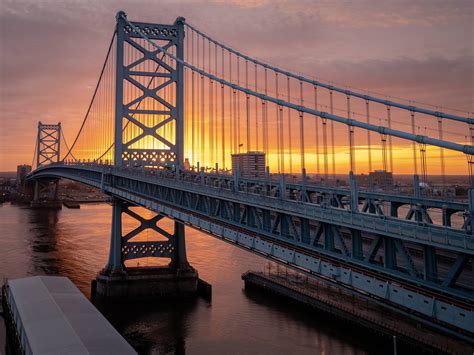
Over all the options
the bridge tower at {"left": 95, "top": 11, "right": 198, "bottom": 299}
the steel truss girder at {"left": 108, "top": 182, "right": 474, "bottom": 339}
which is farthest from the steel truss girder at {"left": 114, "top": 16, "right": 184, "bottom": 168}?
the steel truss girder at {"left": 108, "top": 182, "right": 474, "bottom": 339}

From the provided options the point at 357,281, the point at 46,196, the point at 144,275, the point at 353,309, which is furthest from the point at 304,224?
the point at 46,196

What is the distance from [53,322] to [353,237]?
13.9 m

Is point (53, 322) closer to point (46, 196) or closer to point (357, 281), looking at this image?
point (357, 281)

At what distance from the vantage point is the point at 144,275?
104ft

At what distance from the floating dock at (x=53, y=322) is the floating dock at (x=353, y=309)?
13.0 meters

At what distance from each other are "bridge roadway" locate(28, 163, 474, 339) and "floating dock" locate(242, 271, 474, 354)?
7928 millimetres

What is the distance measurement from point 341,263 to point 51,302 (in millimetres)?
15739

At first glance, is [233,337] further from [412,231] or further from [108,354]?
[412,231]

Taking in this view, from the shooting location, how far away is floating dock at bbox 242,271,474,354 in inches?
832

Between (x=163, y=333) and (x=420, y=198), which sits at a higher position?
(x=420, y=198)

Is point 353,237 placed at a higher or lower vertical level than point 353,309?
higher

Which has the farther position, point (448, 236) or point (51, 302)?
point (51, 302)

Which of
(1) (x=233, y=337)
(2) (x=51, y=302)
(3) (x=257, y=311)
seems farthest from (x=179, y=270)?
(2) (x=51, y=302)

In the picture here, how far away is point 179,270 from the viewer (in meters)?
31.9
